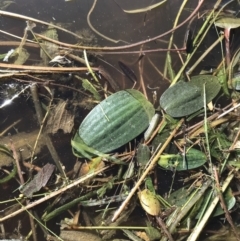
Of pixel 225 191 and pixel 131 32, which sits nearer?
pixel 225 191

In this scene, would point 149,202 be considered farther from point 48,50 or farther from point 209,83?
point 48,50

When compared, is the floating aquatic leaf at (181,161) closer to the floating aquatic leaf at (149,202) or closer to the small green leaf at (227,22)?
the floating aquatic leaf at (149,202)

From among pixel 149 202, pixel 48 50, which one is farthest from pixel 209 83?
pixel 48 50

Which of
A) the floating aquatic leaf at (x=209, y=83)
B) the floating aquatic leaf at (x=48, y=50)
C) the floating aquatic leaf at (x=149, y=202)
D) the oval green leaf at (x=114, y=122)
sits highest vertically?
the floating aquatic leaf at (x=48, y=50)

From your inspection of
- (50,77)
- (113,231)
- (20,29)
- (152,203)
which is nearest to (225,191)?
(152,203)

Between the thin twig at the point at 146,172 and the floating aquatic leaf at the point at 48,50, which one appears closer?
the thin twig at the point at 146,172

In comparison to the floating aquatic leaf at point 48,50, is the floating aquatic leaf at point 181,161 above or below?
below

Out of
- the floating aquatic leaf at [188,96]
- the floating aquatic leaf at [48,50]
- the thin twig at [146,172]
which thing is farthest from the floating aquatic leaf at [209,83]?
the floating aquatic leaf at [48,50]

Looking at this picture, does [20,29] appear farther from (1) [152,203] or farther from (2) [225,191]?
(2) [225,191]
